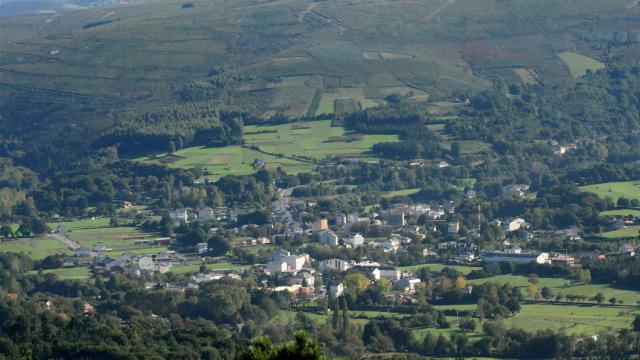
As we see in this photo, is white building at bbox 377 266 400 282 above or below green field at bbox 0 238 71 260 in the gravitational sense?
above

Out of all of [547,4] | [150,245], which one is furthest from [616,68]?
[150,245]

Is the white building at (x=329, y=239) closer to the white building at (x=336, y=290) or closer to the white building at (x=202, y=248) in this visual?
the white building at (x=202, y=248)

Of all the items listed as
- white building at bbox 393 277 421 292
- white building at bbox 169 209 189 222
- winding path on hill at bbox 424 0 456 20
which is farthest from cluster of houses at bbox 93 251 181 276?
winding path on hill at bbox 424 0 456 20

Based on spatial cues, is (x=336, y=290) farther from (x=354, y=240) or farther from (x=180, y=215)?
(x=180, y=215)

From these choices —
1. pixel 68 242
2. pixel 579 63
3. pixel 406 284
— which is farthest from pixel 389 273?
pixel 579 63

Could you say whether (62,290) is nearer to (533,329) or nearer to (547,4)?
(533,329)

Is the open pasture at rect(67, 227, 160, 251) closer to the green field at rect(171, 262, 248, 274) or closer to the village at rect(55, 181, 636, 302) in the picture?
the village at rect(55, 181, 636, 302)

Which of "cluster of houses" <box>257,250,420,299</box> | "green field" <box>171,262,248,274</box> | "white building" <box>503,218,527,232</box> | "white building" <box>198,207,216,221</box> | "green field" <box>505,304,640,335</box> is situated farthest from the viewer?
"white building" <box>198,207,216,221</box>
